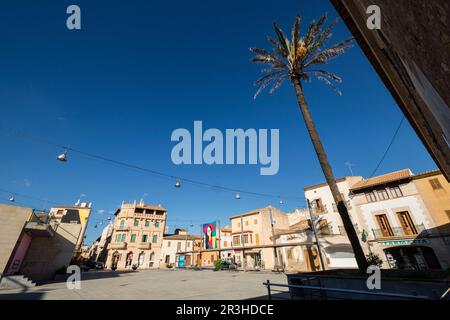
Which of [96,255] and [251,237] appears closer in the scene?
[251,237]

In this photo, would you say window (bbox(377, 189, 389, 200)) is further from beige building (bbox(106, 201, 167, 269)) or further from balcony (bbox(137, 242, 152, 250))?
balcony (bbox(137, 242, 152, 250))

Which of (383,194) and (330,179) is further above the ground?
(383,194)

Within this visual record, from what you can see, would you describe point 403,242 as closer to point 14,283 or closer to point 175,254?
point 14,283

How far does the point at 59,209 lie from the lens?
1720 inches

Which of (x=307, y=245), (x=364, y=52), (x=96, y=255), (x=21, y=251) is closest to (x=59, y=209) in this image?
(x=96, y=255)

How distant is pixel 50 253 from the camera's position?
20188 mm

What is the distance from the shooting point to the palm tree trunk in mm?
7816

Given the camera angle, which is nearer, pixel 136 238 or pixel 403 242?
pixel 403 242

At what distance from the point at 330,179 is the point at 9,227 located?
2100 centimetres

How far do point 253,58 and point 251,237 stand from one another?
31.4m

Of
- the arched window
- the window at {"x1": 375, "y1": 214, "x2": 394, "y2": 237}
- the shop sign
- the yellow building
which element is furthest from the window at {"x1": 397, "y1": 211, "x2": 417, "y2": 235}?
the arched window

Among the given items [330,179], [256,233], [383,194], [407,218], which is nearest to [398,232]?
[407,218]

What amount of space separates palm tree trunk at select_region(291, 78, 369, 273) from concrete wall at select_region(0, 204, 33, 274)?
20.5m
